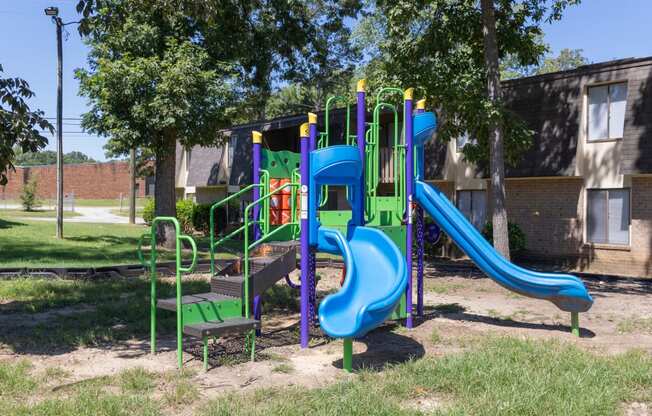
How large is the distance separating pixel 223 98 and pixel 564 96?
9760 mm

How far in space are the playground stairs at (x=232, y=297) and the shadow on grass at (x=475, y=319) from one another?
2578 millimetres

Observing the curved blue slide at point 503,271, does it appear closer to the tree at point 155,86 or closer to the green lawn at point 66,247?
the green lawn at point 66,247

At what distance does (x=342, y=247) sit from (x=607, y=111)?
12.1m

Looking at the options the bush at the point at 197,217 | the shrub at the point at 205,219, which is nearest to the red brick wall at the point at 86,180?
the bush at the point at 197,217

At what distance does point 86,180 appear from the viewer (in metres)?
73.9

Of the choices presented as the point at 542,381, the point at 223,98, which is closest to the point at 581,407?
the point at 542,381

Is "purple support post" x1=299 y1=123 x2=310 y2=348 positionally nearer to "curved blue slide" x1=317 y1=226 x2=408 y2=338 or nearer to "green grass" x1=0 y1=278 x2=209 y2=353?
"curved blue slide" x1=317 y1=226 x2=408 y2=338

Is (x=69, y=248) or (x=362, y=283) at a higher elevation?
(x=362, y=283)

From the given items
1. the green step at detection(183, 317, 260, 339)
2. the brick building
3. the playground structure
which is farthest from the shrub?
the green step at detection(183, 317, 260, 339)

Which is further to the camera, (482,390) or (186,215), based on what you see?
(186,215)

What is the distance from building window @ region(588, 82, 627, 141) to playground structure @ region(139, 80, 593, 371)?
9073 millimetres

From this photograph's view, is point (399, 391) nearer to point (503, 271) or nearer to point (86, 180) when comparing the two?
point (503, 271)

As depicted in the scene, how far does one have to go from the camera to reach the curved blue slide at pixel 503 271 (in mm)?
9047

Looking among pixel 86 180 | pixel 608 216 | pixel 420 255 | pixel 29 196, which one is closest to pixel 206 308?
pixel 420 255
